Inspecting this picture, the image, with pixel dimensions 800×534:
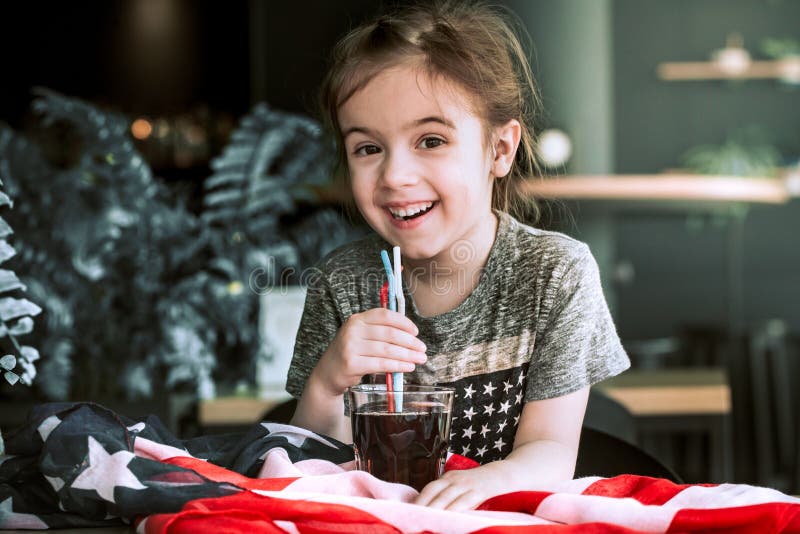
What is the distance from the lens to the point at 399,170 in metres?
1.23

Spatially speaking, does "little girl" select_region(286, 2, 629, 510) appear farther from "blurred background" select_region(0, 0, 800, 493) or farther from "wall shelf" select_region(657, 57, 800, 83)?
"wall shelf" select_region(657, 57, 800, 83)

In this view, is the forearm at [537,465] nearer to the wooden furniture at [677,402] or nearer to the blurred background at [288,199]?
the blurred background at [288,199]

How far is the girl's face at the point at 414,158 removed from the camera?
124cm

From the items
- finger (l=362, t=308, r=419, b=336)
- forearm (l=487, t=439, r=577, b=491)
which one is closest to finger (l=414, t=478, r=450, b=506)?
forearm (l=487, t=439, r=577, b=491)

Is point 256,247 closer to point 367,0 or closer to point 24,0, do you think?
point 367,0

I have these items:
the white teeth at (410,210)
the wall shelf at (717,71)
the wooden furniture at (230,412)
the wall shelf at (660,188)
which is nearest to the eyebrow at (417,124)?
the white teeth at (410,210)

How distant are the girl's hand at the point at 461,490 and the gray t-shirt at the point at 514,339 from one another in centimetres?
36

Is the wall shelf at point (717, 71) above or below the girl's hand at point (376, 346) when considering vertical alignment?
above

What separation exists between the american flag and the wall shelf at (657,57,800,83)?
554cm

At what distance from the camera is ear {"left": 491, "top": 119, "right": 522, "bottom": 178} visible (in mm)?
1437

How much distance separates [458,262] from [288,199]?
149cm

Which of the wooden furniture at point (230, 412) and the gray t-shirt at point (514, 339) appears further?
the wooden furniture at point (230, 412)

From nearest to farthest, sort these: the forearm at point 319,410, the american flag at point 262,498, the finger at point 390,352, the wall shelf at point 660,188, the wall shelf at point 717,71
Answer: the american flag at point 262,498, the finger at point 390,352, the forearm at point 319,410, the wall shelf at point 660,188, the wall shelf at point 717,71

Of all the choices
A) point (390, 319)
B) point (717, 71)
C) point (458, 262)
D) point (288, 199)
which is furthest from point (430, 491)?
point (717, 71)
